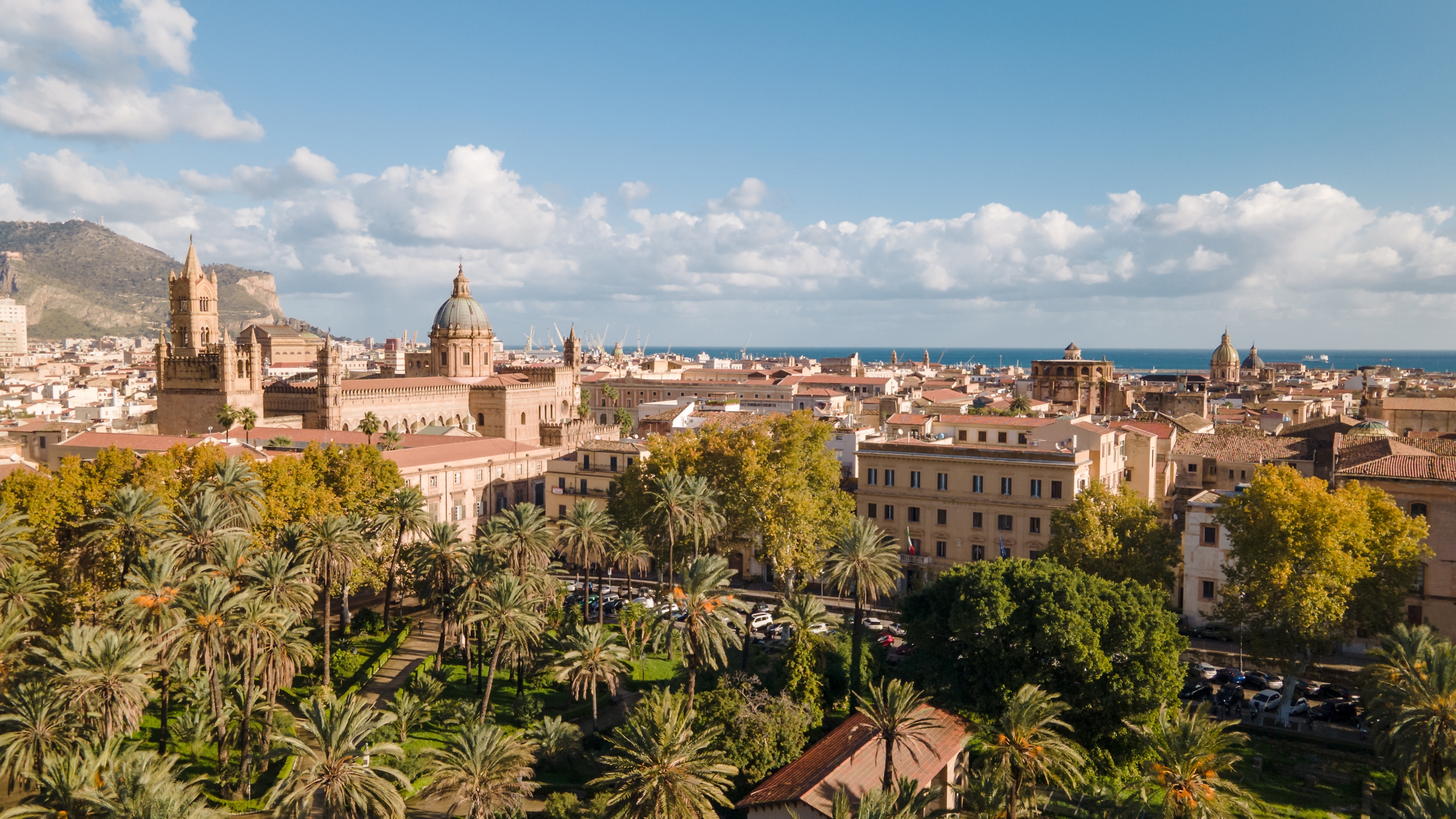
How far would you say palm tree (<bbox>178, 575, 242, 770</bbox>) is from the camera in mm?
38219

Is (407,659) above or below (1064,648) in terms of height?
below

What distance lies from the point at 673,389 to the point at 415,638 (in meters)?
99.4

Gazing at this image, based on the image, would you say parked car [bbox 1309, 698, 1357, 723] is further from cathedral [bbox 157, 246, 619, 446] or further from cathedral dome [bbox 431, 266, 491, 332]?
cathedral dome [bbox 431, 266, 491, 332]

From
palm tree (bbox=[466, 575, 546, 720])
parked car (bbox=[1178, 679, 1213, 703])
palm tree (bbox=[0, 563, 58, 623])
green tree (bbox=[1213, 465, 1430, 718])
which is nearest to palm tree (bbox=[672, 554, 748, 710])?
palm tree (bbox=[466, 575, 546, 720])

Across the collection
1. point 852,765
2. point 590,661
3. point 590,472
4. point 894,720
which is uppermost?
point 590,472

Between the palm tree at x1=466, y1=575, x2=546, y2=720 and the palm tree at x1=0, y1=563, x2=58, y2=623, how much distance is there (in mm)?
18127

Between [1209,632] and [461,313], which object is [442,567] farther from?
[461,313]

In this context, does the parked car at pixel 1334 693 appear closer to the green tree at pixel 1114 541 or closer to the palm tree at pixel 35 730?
the green tree at pixel 1114 541

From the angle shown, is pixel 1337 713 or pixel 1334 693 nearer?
pixel 1337 713

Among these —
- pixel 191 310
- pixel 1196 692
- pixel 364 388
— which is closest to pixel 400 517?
pixel 1196 692

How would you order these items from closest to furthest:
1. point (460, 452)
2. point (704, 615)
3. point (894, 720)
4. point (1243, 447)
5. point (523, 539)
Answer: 1. point (894, 720)
2. point (704, 615)
3. point (523, 539)
4. point (460, 452)
5. point (1243, 447)

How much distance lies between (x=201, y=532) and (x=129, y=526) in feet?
9.87

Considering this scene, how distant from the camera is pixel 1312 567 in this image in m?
47.3

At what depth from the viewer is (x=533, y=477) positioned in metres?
84.3
